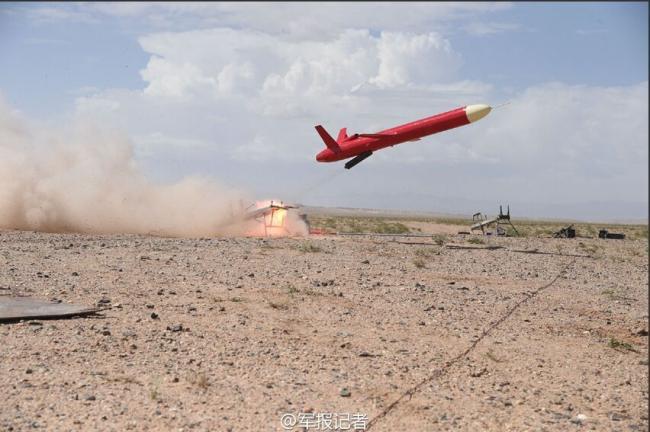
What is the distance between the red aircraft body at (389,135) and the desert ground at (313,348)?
9.73 metres

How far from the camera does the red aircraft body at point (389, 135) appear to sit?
2859 cm

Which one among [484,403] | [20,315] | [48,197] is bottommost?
[484,403]

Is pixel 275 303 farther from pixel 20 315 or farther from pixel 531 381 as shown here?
pixel 531 381

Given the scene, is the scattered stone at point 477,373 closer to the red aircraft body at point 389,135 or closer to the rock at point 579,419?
the rock at point 579,419

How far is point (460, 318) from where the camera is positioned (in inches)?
568

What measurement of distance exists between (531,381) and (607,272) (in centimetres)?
1545

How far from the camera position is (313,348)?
11.5 m

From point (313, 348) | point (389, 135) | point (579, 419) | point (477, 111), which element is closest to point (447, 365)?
point (313, 348)

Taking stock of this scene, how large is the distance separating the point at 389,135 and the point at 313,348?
65.2 ft

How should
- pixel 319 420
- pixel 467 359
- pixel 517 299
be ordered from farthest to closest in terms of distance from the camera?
pixel 517 299, pixel 467 359, pixel 319 420

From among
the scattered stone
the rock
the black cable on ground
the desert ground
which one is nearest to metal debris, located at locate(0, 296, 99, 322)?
the desert ground

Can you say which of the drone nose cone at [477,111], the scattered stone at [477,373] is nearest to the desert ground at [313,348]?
the scattered stone at [477,373]

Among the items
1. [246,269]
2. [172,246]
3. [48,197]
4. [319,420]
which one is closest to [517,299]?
[246,269]

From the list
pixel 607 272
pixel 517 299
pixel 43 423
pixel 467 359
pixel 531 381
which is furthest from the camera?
pixel 607 272
